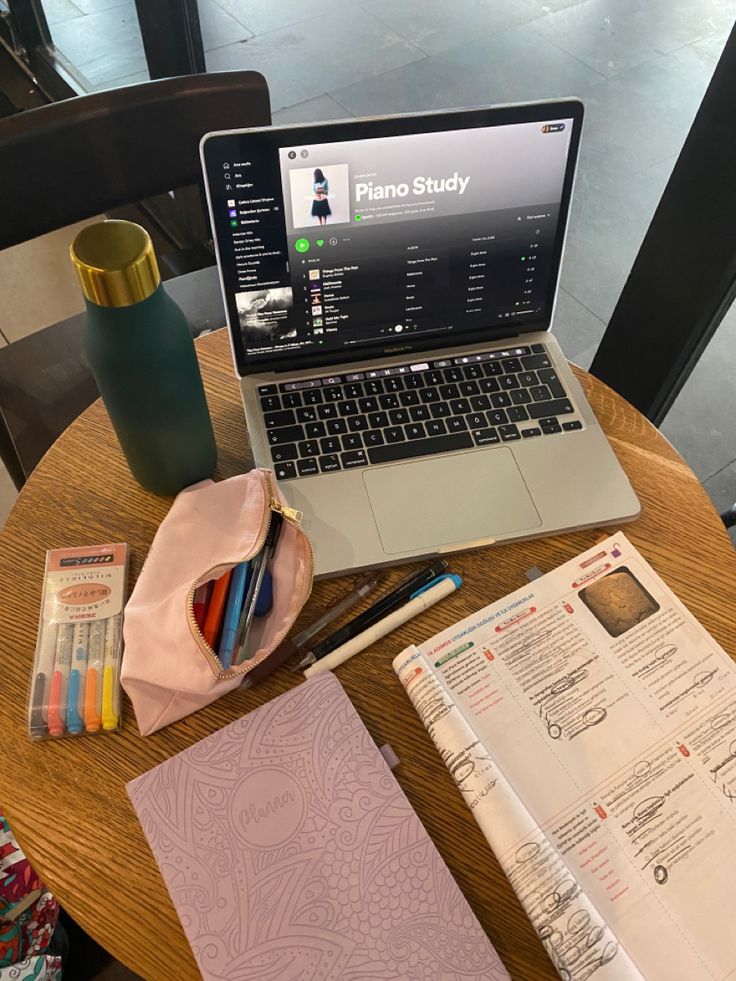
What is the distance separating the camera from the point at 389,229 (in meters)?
0.72

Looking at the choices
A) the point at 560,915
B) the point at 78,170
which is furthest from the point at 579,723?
the point at 78,170

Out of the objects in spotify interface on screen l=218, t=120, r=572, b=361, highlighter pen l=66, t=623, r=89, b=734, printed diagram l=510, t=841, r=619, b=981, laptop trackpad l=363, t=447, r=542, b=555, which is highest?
spotify interface on screen l=218, t=120, r=572, b=361

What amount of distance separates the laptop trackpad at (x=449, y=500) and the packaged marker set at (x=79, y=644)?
24cm

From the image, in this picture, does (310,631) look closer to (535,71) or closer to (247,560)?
(247,560)

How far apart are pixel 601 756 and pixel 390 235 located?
0.49 metres

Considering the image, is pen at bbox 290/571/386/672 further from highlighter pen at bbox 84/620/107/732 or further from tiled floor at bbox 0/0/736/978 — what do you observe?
tiled floor at bbox 0/0/736/978

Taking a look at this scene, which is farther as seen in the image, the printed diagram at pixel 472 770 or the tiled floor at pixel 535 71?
the tiled floor at pixel 535 71

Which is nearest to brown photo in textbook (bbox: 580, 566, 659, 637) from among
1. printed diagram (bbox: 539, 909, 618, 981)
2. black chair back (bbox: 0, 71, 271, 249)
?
printed diagram (bbox: 539, 909, 618, 981)

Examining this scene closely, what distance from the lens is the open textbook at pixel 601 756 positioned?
1.70ft

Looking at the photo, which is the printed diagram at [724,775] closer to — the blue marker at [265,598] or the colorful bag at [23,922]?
the blue marker at [265,598]

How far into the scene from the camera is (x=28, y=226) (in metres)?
1.02

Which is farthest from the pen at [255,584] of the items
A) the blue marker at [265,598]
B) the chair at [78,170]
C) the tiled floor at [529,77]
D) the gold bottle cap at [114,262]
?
the tiled floor at [529,77]

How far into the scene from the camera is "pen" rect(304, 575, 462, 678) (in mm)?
634

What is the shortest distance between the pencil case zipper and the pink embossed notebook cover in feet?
0.13
